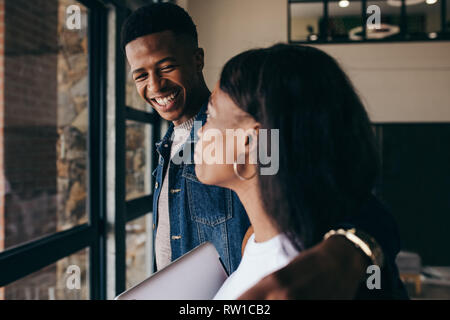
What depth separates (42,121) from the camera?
2021 millimetres

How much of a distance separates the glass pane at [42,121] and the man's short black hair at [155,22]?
0.94m

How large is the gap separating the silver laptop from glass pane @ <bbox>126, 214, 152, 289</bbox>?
272 cm

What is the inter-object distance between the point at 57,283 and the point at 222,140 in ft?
6.49

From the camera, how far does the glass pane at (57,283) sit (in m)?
1.83

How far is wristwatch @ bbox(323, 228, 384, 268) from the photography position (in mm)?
456

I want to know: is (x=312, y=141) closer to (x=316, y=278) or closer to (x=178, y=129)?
(x=316, y=278)

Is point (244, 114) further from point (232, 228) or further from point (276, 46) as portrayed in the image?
point (232, 228)

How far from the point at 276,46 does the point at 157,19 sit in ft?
2.22

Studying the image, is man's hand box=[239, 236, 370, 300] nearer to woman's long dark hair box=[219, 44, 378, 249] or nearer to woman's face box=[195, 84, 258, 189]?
woman's long dark hair box=[219, 44, 378, 249]

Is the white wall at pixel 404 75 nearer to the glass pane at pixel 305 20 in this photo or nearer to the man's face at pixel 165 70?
the glass pane at pixel 305 20

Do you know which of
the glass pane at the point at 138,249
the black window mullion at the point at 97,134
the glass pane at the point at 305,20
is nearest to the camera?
the black window mullion at the point at 97,134

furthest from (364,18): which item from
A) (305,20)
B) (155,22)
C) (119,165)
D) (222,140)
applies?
(222,140)

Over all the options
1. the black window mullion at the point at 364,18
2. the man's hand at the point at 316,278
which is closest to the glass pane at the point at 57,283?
the man's hand at the point at 316,278

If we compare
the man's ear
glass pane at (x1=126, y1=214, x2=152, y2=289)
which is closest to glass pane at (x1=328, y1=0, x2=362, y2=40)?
glass pane at (x1=126, y1=214, x2=152, y2=289)
